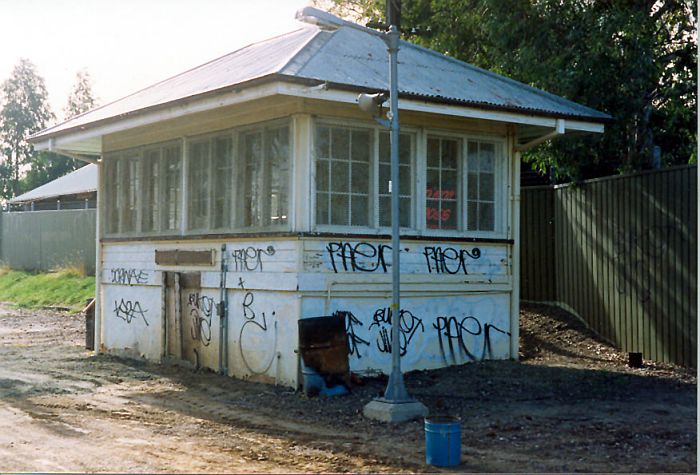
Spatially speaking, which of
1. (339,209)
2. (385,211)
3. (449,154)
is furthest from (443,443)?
(449,154)

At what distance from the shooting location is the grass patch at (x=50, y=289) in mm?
27320

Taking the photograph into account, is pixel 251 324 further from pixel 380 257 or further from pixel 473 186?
pixel 473 186

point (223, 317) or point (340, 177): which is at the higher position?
point (340, 177)

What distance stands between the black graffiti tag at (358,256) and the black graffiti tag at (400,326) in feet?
2.07

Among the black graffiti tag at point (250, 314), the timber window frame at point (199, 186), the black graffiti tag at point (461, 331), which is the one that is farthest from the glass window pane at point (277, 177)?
the black graffiti tag at point (461, 331)

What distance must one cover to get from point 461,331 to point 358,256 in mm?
2111

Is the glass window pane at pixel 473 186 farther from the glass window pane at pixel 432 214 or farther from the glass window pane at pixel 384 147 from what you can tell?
the glass window pane at pixel 384 147

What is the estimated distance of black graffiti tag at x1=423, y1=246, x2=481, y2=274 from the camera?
518 inches

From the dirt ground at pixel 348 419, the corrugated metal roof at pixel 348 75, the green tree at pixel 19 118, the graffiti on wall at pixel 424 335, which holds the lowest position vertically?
the dirt ground at pixel 348 419

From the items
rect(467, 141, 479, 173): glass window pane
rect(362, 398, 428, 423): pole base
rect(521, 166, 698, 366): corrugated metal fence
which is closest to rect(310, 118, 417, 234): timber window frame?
rect(467, 141, 479, 173): glass window pane

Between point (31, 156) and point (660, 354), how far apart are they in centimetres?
5233

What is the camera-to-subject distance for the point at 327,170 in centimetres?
1238

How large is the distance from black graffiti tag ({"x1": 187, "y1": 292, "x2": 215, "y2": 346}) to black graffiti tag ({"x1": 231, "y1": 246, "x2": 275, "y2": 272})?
962 mm

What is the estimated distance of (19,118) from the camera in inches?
2307
